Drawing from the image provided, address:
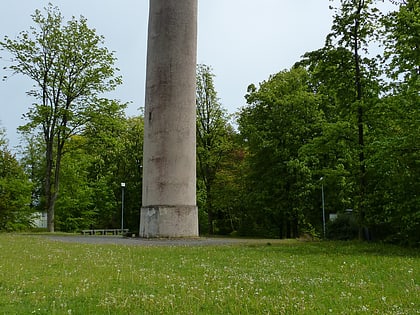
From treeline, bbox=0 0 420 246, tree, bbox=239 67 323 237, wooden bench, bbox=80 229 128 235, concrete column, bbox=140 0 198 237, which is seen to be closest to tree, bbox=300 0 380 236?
treeline, bbox=0 0 420 246

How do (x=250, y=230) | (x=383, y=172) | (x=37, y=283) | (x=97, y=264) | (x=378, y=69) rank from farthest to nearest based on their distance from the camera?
(x=250, y=230), (x=378, y=69), (x=383, y=172), (x=97, y=264), (x=37, y=283)

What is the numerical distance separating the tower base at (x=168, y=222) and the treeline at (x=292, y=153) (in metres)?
6.67

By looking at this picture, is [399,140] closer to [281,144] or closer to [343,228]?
[343,228]

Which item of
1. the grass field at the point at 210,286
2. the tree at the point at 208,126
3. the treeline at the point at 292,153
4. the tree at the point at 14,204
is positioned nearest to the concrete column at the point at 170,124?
the treeline at the point at 292,153

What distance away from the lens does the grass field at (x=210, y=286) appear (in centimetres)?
626

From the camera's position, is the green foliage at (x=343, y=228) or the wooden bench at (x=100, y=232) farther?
the wooden bench at (x=100, y=232)

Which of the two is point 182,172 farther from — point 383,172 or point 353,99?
point 383,172

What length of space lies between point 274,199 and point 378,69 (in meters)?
17.8

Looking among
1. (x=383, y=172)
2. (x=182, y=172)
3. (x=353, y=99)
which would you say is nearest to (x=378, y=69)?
(x=353, y=99)

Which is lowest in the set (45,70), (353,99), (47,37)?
(353,99)

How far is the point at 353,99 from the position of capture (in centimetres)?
2067

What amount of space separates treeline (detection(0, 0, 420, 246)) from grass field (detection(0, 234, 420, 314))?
19.7 ft

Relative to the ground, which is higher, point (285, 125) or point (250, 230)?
point (285, 125)

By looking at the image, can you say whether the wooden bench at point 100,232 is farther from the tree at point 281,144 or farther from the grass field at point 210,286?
the grass field at point 210,286
